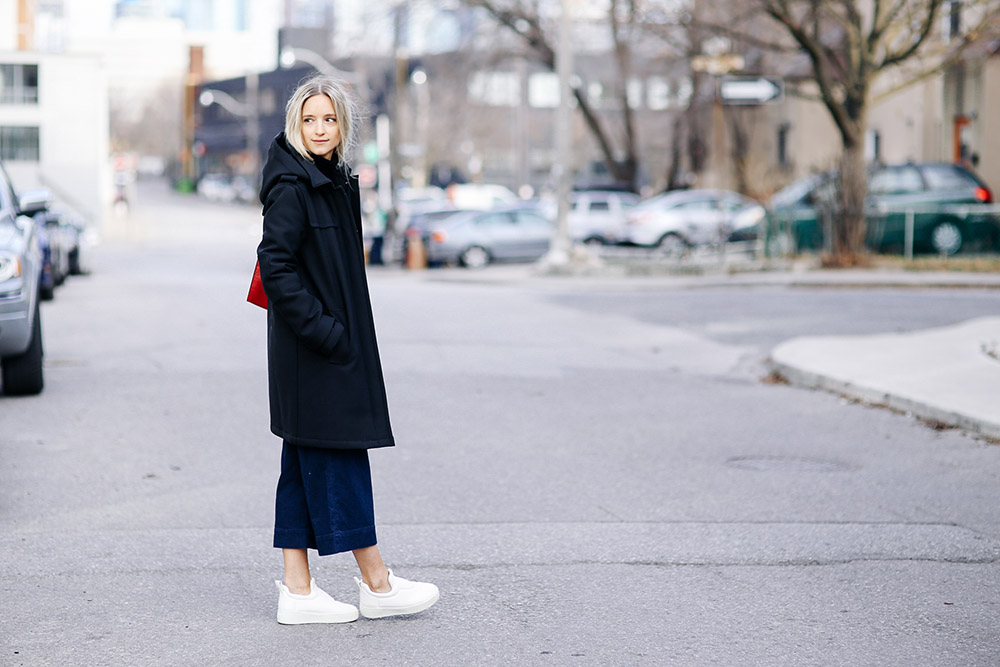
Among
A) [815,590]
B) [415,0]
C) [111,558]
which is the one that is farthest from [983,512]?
[415,0]

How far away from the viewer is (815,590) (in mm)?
5277

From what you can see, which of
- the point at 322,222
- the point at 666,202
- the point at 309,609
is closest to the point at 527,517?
the point at 309,609

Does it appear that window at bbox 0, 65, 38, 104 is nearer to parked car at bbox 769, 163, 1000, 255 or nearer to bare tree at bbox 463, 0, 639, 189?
bare tree at bbox 463, 0, 639, 189

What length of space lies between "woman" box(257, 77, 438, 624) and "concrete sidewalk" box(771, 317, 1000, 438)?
5453 millimetres

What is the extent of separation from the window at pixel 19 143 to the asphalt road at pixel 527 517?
1804 inches

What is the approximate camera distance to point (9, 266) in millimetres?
9695

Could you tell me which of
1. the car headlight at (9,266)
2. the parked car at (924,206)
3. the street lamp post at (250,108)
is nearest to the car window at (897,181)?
the parked car at (924,206)

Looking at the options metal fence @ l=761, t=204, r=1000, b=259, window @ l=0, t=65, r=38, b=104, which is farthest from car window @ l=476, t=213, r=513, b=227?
window @ l=0, t=65, r=38, b=104

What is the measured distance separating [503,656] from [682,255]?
22280 mm

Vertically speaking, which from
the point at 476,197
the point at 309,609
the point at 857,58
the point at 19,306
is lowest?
the point at 309,609

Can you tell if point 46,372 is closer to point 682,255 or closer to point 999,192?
point 682,255

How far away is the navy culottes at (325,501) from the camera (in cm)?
469

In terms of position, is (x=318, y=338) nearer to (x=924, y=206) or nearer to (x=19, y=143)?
(x=924, y=206)

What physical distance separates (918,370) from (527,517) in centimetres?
569
